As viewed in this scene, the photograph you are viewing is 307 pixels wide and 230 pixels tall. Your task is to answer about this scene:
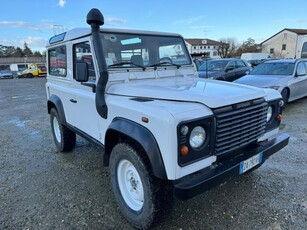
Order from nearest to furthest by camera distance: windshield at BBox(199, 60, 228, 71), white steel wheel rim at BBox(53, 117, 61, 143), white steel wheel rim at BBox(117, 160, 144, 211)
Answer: white steel wheel rim at BBox(117, 160, 144, 211) → white steel wheel rim at BBox(53, 117, 61, 143) → windshield at BBox(199, 60, 228, 71)

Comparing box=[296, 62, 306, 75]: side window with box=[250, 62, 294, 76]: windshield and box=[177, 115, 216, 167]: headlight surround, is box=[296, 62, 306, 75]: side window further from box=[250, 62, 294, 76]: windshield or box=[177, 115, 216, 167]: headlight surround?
box=[177, 115, 216, 167]: headlight surround

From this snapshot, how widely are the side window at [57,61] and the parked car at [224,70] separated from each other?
21.7 ft

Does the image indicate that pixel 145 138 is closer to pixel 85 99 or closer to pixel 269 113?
pixel 85 99

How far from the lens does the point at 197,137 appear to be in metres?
1.99

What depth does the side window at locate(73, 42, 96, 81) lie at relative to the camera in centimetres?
297

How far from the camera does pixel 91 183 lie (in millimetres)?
3344

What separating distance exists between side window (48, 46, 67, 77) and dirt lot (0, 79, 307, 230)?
1598 millimetres

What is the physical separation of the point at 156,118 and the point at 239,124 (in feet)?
2.89

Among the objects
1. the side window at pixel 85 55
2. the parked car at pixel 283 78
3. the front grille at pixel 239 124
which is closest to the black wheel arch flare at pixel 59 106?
the side window at pixel 85 55

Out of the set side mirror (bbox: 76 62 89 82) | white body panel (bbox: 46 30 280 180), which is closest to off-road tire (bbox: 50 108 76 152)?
white body panel (bbox: 46 30 280 180)

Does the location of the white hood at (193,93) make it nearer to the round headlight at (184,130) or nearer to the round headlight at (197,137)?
the round headlight at (197,137)

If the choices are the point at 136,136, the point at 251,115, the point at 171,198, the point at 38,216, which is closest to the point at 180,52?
the point at 251,115

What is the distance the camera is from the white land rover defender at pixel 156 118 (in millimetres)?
1917

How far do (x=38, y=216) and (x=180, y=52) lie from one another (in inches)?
119
